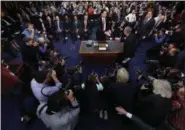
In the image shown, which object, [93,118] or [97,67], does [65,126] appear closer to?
[93,118]

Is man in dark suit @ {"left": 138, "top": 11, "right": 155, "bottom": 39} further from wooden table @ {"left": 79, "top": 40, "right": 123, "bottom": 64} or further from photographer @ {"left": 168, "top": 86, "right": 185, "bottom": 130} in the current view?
photographer @ {"left": 168, "top": 86, "right": 185, "bottom": 130}

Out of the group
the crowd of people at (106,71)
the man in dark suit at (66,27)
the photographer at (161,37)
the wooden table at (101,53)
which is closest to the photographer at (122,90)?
the crowd of people at (106,71)

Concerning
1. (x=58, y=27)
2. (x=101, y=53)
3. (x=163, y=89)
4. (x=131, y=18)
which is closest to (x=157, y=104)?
(x=163, y=89)

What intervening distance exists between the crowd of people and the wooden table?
239mm

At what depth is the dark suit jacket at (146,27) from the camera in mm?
4881

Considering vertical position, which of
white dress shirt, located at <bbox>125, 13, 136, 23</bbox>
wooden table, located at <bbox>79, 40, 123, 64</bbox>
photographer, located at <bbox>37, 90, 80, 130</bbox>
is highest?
white dress shirt, located at <bbox>125, 13, 136, 23</bbox>

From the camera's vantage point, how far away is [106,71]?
13.4 feet

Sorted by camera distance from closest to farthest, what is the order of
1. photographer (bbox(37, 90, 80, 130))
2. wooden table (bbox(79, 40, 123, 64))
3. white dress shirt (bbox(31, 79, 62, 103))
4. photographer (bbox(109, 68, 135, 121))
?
photographer (bbox(37, 90, 80, 130)) → photographer (bbox(109, 68, 135, 121)) → white dress shirt (bbox(31, 79, 62, 103)) → wooden table (bbox(79, 40, 123, 64))

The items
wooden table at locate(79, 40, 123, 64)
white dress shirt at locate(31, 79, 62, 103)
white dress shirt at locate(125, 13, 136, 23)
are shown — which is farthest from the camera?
white dress shirt at locate(125, 13, 136, 23)

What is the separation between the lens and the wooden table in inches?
174

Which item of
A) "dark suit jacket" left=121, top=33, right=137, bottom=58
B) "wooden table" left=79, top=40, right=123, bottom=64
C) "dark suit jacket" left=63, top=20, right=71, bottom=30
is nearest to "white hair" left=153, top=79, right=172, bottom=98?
"dark suit jacket" left=121, top=33, right=137, bottom=58

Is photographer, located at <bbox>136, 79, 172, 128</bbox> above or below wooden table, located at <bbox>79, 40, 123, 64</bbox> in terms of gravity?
above

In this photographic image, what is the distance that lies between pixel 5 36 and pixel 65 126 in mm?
3506

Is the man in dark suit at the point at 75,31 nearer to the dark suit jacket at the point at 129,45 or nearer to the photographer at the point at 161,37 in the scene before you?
the dark suit jacket at the point at 129,45
